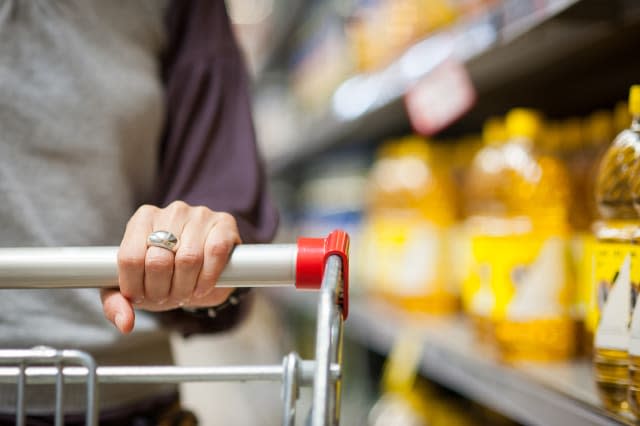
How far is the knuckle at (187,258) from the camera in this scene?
0.65 metres

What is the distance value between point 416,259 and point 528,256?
0.54 metres

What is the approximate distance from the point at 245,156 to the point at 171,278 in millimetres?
323

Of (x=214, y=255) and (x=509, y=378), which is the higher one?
(x=214, y=255)

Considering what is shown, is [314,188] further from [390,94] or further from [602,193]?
[602,193]

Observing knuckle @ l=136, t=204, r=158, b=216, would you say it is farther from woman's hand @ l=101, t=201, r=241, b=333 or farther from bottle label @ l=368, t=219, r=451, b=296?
bottle label @ l=368, t=219, r=451, b=296

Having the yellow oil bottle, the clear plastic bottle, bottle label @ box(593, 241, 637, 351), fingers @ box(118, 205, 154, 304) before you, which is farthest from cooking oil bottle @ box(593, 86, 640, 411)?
fingers @ box(118, 205, 154, 304)

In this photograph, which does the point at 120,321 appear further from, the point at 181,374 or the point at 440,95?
the point at 440,95

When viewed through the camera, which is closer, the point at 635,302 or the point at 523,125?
the point at 635,302

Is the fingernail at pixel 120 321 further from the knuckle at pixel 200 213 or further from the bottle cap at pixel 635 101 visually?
the bottle cap at pixel 635 101

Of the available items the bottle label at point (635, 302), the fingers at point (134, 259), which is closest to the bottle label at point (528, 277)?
the bottle label at point (635, 302)

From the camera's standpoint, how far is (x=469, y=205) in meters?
1.68

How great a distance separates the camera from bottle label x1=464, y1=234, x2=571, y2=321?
1.13 m

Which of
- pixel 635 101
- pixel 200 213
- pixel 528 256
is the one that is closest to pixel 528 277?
pixel 528 256

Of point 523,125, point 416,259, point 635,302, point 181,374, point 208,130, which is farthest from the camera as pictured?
point 416,259
